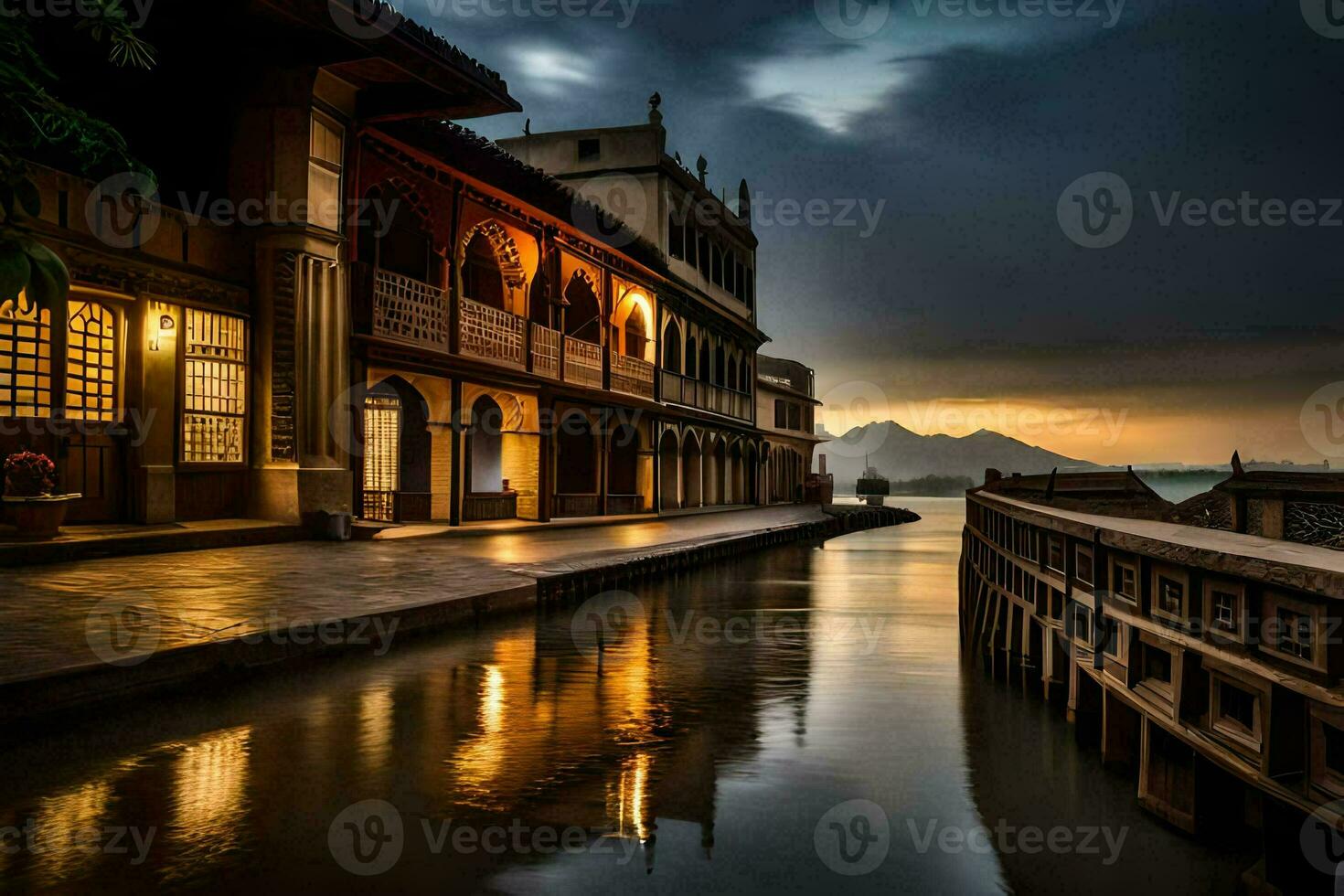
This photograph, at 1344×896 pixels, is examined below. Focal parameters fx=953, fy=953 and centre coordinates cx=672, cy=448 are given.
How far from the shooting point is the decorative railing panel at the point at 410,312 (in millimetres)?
17234

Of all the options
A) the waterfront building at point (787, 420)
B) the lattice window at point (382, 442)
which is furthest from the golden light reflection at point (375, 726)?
the waterfront building at point (787, 420)

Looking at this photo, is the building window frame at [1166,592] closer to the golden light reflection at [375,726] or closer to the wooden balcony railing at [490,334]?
the golden light reflection at [375,726]

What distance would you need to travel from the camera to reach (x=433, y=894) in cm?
407

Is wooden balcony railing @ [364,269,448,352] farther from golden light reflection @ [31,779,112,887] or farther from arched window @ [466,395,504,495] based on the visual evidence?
golden light reflection @ [31,779,112,887]

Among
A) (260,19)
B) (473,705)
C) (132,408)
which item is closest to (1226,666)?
(473,705)

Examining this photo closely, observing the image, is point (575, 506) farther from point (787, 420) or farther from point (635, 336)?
point (787, 420)

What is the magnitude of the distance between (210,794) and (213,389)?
11.0 meters

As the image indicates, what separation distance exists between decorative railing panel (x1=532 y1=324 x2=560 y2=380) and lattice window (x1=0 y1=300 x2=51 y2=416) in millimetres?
11588

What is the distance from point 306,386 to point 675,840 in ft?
41.3

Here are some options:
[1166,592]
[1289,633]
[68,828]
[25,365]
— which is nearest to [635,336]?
[25,365]

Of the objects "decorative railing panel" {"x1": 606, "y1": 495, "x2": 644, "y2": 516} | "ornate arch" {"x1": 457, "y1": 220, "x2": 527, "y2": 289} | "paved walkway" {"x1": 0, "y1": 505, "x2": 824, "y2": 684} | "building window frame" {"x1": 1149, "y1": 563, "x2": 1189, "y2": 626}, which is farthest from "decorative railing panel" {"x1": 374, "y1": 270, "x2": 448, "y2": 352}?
"building window frame" {"x1": 1149, "y1": 563, "x2": 1189, "y2": 626}

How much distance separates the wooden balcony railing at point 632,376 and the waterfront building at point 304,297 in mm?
1517

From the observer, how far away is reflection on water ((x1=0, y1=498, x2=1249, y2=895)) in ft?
14.5

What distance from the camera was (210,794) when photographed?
5141 millimetres
